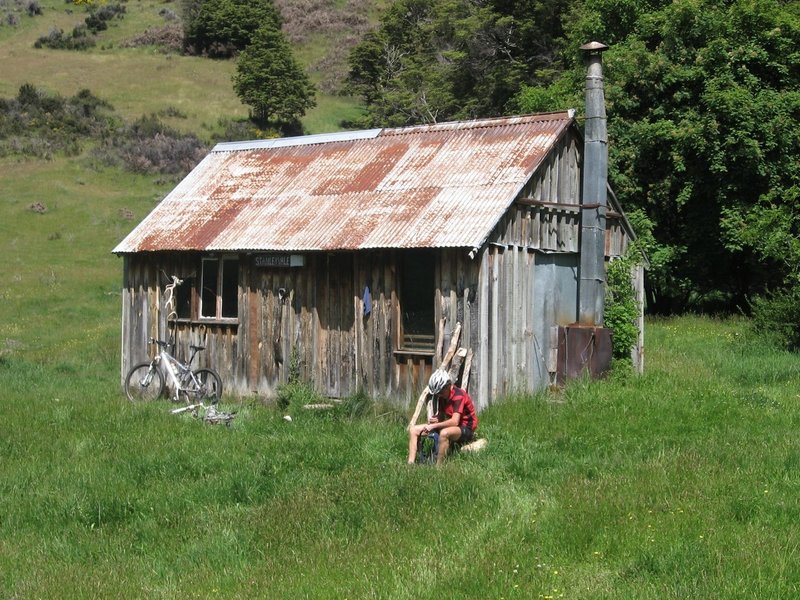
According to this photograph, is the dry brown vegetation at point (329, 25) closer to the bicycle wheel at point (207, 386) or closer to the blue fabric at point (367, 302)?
the bicycle wheel at point (207, 386)

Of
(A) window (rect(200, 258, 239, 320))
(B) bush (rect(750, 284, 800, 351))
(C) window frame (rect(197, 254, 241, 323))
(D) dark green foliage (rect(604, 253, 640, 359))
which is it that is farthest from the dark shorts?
(B) bush (rect(750, 284, 800, 351))

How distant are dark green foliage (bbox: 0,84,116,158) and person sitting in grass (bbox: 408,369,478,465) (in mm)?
36615

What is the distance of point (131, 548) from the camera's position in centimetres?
888

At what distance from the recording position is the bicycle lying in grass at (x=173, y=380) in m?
17.2

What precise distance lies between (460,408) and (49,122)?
42444 mm

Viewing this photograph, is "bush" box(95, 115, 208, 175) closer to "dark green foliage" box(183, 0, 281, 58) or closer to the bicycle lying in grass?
"dark green foliage" box(183, 0, 281, 58)

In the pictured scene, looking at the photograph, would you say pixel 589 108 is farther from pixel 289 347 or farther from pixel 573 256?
pixel 289 347

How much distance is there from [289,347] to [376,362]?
1.88 m

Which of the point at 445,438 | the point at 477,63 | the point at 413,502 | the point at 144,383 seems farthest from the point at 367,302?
the point at 477,63

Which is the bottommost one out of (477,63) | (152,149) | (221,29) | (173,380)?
(173,380)

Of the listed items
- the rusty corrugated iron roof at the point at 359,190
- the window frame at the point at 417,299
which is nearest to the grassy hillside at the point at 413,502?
the window frame at the point at 417,299

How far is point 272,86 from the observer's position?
5972 cm

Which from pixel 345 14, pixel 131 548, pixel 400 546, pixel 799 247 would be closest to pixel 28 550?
pixel 131 548

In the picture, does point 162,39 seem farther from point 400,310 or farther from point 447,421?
point 447,421
